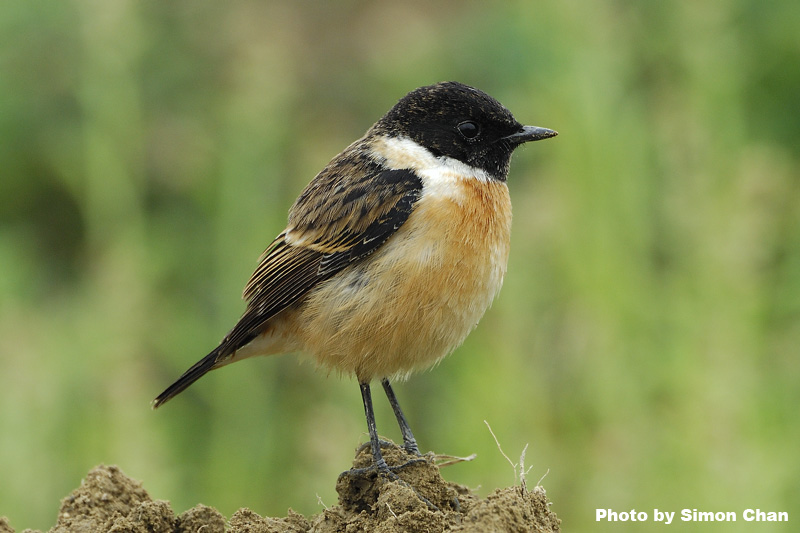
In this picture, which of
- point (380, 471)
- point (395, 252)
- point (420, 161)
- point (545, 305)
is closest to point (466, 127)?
point (420, 161)

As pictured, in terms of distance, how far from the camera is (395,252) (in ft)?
16.0

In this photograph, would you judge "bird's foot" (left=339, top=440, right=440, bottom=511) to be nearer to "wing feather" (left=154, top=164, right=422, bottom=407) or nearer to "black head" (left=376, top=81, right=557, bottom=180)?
"wing feather" (left=154, top=164, right=422, bottom=407)

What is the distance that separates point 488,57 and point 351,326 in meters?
4.95

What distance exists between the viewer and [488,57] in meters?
9.27

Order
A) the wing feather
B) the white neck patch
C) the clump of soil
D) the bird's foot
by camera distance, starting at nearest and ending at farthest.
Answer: the clump of soil → the bird's foot → the wing feather → the white neck patch

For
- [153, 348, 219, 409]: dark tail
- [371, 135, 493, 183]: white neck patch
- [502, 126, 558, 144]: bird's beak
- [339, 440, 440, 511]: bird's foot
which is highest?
[502, 126, 558, 144]: bird's beak

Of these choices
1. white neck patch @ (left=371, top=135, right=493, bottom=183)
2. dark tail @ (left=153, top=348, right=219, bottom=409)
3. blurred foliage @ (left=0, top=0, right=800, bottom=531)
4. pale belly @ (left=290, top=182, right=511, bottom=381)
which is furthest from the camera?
blurred foliage @ (left=0, top=0, right=800, bottom=531)

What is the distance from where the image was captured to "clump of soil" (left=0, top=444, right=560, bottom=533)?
4047 millimetres

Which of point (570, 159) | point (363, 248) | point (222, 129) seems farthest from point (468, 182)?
point (222, 129)

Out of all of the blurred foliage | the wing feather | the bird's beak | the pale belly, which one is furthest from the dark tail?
the bird's beak

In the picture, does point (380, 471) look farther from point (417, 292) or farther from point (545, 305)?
point (545, 305)

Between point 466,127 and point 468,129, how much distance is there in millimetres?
16

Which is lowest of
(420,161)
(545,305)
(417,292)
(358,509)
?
(358,509)

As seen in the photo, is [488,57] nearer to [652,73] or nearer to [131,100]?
[652,73]
